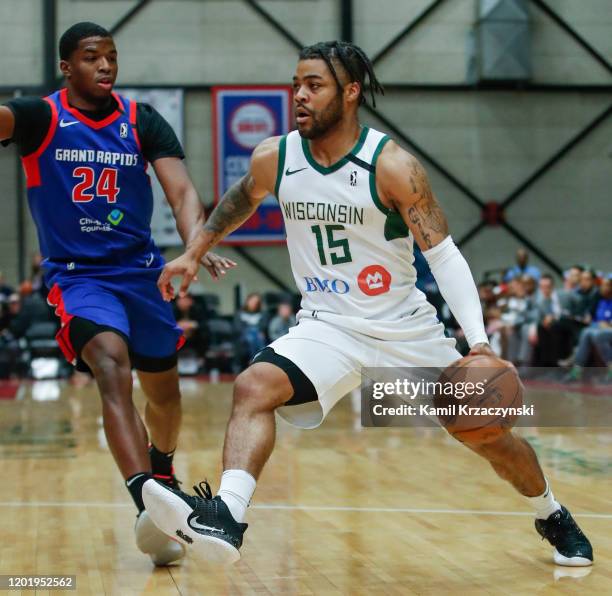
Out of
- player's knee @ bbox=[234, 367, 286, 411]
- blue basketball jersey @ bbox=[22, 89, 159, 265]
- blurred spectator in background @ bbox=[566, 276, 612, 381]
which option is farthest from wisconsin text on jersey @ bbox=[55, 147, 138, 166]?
blurred spectator in background @ bbox=[566, 276, 612, 381]

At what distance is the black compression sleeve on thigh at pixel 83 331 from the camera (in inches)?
188

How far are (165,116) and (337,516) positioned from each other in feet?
47.5

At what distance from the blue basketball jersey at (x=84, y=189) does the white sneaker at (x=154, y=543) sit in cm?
115

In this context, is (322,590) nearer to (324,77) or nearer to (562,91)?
(324,77)

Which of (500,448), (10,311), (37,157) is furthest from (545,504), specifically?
(10,311)

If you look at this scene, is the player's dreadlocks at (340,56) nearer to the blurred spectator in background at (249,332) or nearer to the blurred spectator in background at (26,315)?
the blurred spectator in background at (249,332)

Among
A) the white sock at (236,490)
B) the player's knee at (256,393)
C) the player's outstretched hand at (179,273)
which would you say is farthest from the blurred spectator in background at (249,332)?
the white sock at (236,490)

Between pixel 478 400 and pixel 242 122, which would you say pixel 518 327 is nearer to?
pixel 242 122

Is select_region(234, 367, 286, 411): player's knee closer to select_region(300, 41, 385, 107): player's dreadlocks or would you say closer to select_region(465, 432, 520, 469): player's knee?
select_region(465, 432, 520, 469): player's knee

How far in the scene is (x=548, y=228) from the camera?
20.6 m

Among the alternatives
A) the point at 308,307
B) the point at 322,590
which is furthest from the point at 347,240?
the point at 322,590

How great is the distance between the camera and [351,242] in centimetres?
448

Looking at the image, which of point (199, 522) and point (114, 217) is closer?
point (199, 522)

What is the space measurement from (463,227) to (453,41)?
10.8ft
